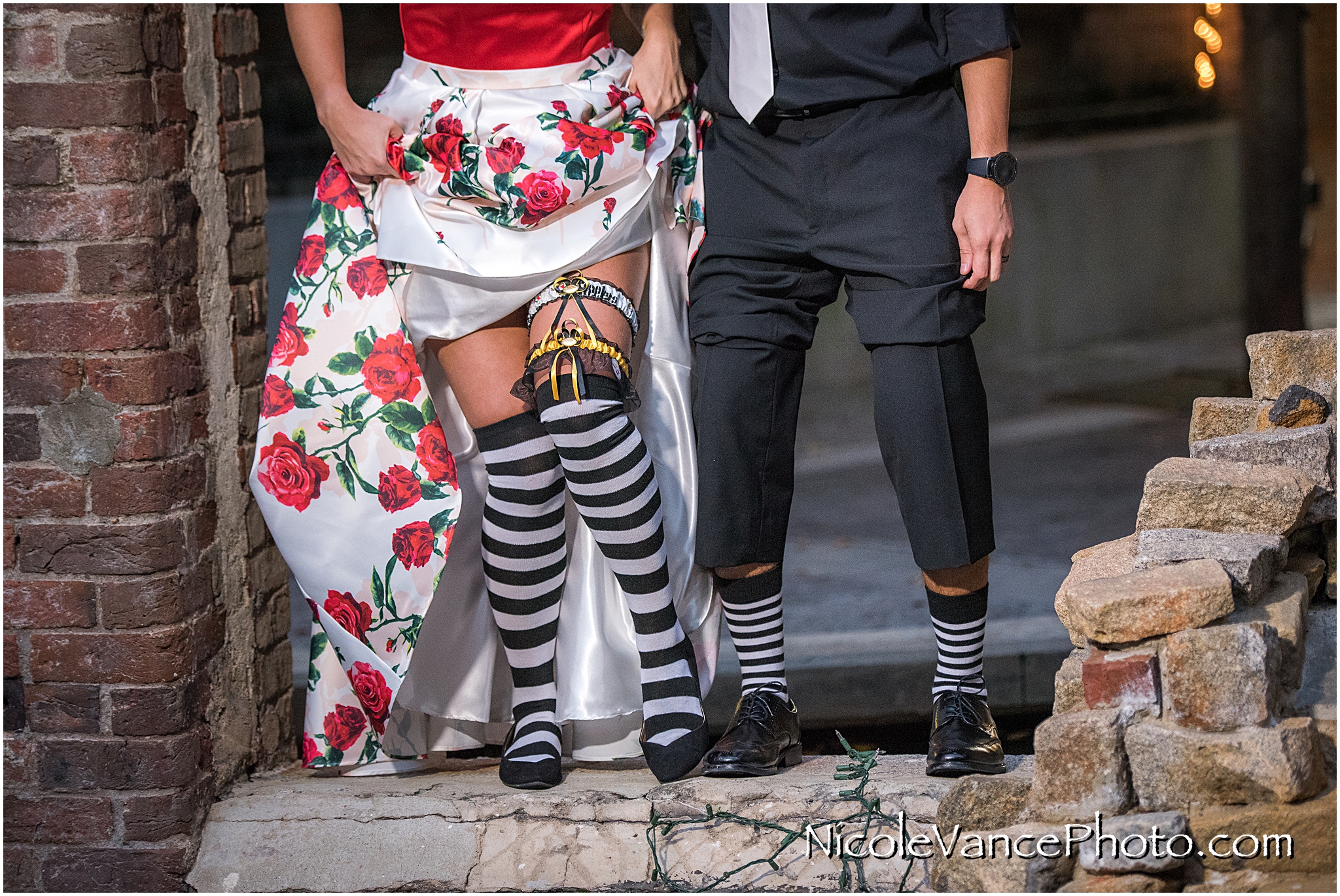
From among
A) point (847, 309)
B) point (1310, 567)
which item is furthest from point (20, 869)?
point (1310, 567)

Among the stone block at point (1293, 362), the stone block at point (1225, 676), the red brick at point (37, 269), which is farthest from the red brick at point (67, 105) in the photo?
the stone block at point (1293, 362)

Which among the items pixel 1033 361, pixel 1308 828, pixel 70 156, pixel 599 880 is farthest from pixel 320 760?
pixel 1033 361

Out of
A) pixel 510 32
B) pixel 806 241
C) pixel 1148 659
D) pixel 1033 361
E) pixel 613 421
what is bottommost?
pixel 1033 361

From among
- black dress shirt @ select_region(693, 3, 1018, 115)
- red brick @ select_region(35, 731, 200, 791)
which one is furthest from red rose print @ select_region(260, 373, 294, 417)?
black dress shirt @ select_region(693, 3, 1018, 115)

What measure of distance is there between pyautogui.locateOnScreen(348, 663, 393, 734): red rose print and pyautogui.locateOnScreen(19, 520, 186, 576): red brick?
0.35m

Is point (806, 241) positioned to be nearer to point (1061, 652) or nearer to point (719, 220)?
point (719, 220)

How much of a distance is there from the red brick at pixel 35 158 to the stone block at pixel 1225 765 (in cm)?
172

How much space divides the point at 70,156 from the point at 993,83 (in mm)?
1372

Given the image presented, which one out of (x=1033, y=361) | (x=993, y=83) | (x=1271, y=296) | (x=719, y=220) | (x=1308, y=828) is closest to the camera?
(x=1308, y=828)

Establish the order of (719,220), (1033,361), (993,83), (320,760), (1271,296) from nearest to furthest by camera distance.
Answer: (993,83), (719,220), (320,760), (1271,296), (1033,361)

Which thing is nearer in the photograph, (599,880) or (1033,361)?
(599,880)

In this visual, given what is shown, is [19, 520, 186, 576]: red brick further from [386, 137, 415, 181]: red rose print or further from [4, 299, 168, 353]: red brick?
[386, 137, 415, 181]: red rose print

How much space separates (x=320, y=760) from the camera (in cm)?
231

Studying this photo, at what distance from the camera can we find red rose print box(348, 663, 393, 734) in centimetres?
219
